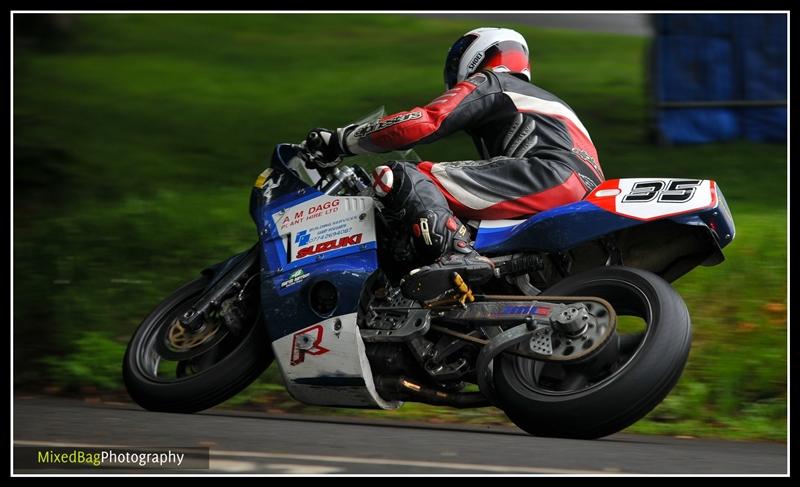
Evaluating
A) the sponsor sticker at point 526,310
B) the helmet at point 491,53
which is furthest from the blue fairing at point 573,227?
the helmet at point 491,53

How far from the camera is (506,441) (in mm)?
6285

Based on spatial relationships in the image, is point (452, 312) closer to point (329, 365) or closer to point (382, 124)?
point (329, 365)

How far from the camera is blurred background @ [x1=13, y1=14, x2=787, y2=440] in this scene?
823 cm

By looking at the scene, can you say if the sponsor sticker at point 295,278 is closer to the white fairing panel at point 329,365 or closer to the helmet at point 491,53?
the white fairing panel at point 329,365

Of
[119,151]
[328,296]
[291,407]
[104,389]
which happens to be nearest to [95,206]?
[119,151]

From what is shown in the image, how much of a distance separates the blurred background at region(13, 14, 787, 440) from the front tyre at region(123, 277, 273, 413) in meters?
1.28

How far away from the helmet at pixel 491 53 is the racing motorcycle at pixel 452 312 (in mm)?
779

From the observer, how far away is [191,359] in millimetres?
6906

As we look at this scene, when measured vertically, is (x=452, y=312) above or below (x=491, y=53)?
below

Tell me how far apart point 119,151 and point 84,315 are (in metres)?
3.24

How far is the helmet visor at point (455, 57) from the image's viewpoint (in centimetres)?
669

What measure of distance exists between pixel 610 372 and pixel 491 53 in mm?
1820

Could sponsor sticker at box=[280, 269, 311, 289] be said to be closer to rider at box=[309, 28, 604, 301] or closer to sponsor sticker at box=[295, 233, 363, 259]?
sponsor sticker at box=[295, 233, 363, 259]

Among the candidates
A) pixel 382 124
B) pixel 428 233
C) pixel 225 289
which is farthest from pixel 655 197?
pixel 225 289
